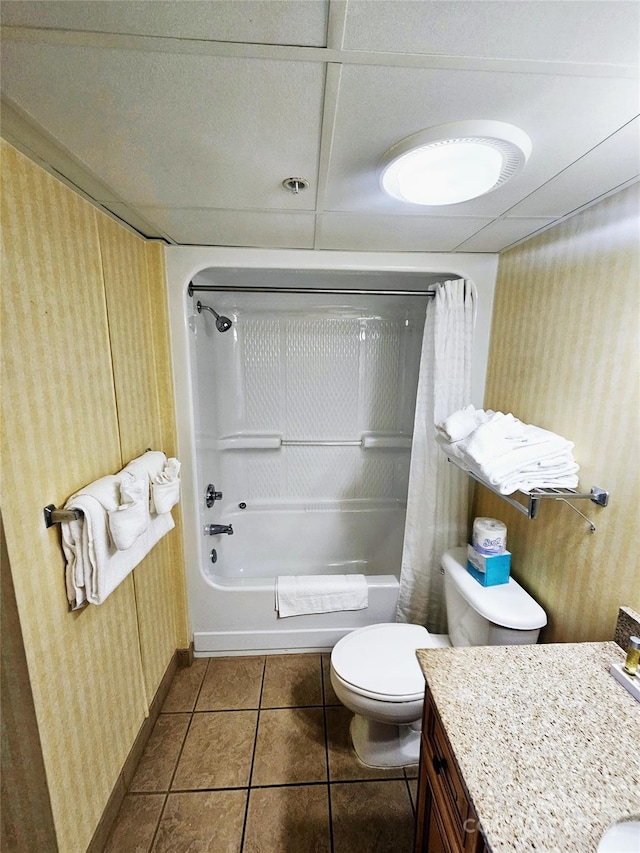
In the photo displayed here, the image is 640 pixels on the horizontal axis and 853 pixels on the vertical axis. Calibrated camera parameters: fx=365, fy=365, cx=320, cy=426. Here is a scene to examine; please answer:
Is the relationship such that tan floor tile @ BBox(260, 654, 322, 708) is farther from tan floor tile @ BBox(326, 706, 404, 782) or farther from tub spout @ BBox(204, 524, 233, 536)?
tub spout @ BBox(204, 524, 233, 536)

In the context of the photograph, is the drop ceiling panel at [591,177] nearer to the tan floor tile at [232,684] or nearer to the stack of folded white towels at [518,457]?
the stack of folded white towels at [518,457]

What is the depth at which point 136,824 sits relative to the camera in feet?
4.17

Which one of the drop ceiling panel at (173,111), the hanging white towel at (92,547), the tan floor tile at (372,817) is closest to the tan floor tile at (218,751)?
the tan floor tile at (372,817)

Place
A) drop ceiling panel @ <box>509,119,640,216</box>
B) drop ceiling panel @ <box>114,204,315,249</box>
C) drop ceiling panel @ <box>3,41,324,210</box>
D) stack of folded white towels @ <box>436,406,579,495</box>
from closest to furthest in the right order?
1. drop ceiling panel @ <box>3,41,324,210</box>
2. drop ceiling panel @ <box>509,119,640,216</box>
3. stack of folded white towels @ <box>436,406,579,495</box>
4. drop ceiling panel @ <box>114,204,315,249</box>

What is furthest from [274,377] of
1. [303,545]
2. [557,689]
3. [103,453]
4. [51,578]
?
[557,689]

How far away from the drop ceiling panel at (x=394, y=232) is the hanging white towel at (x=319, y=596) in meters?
1.65

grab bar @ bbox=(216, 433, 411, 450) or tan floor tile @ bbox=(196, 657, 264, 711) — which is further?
grab bar @ bbox=(216, 433, 411, 450)

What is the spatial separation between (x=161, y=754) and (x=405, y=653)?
42.9 inches

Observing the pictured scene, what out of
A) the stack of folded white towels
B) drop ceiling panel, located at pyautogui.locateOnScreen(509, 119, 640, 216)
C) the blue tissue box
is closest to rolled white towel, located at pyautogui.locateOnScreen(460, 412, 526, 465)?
the stack of folded white towels

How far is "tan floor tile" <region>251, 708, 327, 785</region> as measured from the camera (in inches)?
56.2

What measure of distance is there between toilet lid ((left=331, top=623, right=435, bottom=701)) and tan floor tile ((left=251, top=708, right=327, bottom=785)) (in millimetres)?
435

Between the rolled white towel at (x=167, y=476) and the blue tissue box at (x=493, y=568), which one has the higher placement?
the rolled white towel at (x=167, y=476)

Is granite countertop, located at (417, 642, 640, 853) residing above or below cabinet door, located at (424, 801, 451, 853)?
above

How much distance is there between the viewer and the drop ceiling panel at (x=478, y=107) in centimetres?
65
